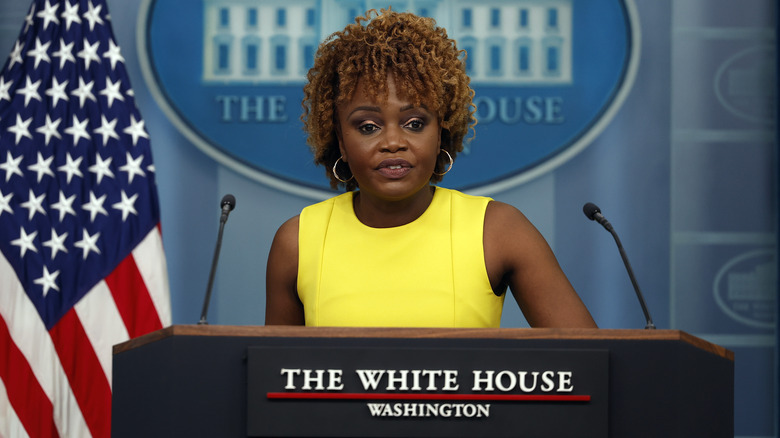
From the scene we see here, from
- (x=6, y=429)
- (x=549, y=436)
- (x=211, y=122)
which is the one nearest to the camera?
(x=549, y=436)

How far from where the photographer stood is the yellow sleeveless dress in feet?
5.94

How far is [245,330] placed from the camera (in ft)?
4.44

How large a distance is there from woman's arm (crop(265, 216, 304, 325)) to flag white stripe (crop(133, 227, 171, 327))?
112 cm

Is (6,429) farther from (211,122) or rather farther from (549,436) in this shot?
(549,436)

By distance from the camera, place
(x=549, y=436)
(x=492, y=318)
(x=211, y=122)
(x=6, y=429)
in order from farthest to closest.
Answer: (x=211, y=122) → (x=6, y=429) → (x=492, y=318) → (x=549, y=436)

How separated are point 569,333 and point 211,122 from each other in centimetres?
240

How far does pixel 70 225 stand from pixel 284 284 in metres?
1.30

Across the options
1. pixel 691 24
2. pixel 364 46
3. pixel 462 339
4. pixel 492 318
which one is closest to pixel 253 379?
pixel 462 339

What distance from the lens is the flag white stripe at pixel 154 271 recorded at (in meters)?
2.99

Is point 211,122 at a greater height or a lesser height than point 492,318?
greater

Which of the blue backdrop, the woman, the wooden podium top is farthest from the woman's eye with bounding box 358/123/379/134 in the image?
the blue backdrop

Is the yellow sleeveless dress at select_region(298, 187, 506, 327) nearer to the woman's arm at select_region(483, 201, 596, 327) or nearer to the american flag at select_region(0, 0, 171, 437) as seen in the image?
the woman's arm at select_region(483, 201, 596, 327)

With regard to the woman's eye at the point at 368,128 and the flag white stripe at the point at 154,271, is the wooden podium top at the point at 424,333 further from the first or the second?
the flag white stripe at the point at 154,271

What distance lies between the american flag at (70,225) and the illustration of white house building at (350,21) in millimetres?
488
